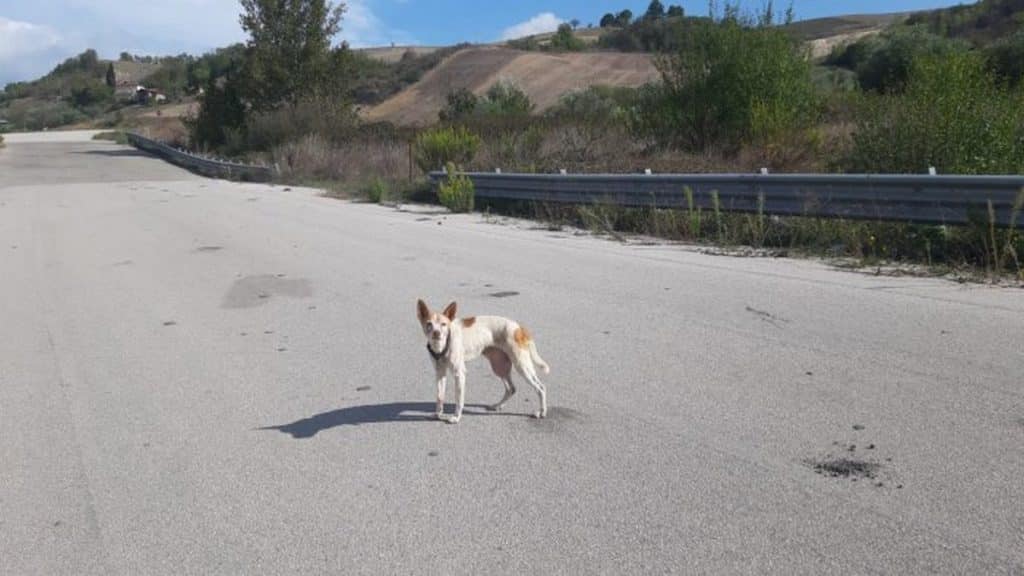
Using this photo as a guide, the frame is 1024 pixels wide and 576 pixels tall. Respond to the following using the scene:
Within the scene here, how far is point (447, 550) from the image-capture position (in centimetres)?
422

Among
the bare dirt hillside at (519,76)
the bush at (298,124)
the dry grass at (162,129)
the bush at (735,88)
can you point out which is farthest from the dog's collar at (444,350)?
the bare dirt hillside at (519,76)

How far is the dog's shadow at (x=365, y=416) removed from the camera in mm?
5965

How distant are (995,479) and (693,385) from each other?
2099 millimetres

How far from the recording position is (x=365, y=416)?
613 centimetres

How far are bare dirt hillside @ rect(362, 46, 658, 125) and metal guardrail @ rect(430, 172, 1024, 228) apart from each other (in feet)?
169

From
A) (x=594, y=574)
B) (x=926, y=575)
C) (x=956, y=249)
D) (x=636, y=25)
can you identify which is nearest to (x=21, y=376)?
(x=594, y=574)

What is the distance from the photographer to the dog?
554cm

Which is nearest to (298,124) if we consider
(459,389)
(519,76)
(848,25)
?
(519,76)

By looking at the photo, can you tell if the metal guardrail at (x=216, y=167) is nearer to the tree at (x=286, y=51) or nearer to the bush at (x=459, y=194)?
the tree at (x=286, y=51)

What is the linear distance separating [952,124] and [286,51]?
46942 mm

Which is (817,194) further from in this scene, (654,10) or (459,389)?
(654,10)

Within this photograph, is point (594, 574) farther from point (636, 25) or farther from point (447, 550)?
point (636, 25)

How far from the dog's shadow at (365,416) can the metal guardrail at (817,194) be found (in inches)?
244

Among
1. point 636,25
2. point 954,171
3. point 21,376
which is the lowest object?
point 21,376
